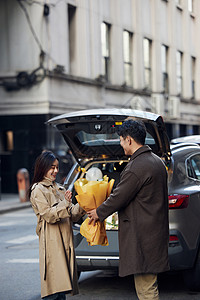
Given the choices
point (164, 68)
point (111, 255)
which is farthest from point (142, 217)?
point (164, 68)

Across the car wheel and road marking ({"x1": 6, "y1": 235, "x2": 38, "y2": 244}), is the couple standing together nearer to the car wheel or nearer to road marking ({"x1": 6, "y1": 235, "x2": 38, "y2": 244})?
the car wheel

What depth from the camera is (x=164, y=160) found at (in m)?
6.91

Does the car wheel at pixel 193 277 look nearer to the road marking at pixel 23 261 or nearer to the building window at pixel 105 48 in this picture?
the road marking at pixel 23 261

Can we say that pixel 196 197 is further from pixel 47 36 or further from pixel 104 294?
pixel 47 36

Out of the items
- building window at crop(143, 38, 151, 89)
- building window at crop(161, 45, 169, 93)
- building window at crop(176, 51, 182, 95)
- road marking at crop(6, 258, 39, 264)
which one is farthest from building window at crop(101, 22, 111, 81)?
road marking at crop(6, 258, 39, 264)

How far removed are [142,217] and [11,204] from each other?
47.1ft

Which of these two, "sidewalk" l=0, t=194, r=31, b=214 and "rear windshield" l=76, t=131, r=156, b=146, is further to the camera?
"sidewalk" l=0, t=194, r=31, b=214

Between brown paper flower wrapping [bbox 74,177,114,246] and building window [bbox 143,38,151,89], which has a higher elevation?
building window [bbox 143,38,151,89]

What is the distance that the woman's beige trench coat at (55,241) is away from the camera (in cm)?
500

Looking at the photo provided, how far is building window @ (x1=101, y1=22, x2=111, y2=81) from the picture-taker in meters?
26.1

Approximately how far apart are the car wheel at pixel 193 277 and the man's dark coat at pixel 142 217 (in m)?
1.95

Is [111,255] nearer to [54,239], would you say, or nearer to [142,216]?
[54,239]

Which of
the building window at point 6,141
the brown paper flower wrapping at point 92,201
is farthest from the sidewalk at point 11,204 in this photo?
the brown paper flower wrapping at point 92,201

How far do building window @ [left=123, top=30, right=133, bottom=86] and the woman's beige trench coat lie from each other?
23113 mm
